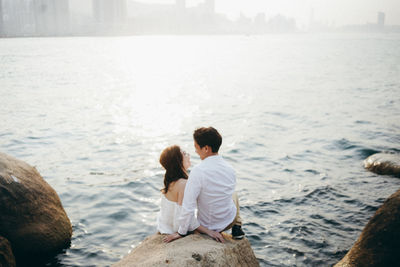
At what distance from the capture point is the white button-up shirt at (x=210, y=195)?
4.29 m

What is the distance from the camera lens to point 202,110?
22.7 m

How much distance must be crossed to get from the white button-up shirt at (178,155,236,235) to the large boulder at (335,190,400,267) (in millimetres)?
1743

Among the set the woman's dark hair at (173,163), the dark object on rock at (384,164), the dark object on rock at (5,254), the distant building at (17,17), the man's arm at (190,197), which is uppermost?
the distant building at (17,17)

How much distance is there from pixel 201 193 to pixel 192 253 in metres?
0.78

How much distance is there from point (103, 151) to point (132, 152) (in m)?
1.09

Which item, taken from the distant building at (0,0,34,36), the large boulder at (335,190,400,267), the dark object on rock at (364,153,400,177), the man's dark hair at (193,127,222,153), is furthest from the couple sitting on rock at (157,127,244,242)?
the distant building at (0,0,34,36)

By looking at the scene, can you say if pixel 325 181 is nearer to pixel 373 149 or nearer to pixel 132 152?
pixel 373 149

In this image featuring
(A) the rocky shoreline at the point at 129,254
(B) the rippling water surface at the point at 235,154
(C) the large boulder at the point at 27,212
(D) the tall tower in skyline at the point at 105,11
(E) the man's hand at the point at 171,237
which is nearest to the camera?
(A) the rocky shoreline at the point at 129,254

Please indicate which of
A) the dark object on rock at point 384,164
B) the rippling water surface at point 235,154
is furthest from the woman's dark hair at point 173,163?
the dark object on rock at point 384,164

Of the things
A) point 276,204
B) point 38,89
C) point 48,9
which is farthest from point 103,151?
point 48,9

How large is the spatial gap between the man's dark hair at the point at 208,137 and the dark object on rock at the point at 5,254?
3042 millimetres

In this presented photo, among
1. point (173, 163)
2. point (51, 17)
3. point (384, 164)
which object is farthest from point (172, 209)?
point (51, 17)

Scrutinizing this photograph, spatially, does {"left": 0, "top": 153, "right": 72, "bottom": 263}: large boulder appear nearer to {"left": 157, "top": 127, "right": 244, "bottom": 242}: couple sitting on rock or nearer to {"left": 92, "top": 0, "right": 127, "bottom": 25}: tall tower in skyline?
{"left": 157, "top": 127, "right": 244, "bottom": 242}: couple sitting on rock

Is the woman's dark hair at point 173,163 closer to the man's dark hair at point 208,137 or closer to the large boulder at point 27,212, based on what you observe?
the man's dark hair at point 208,137
